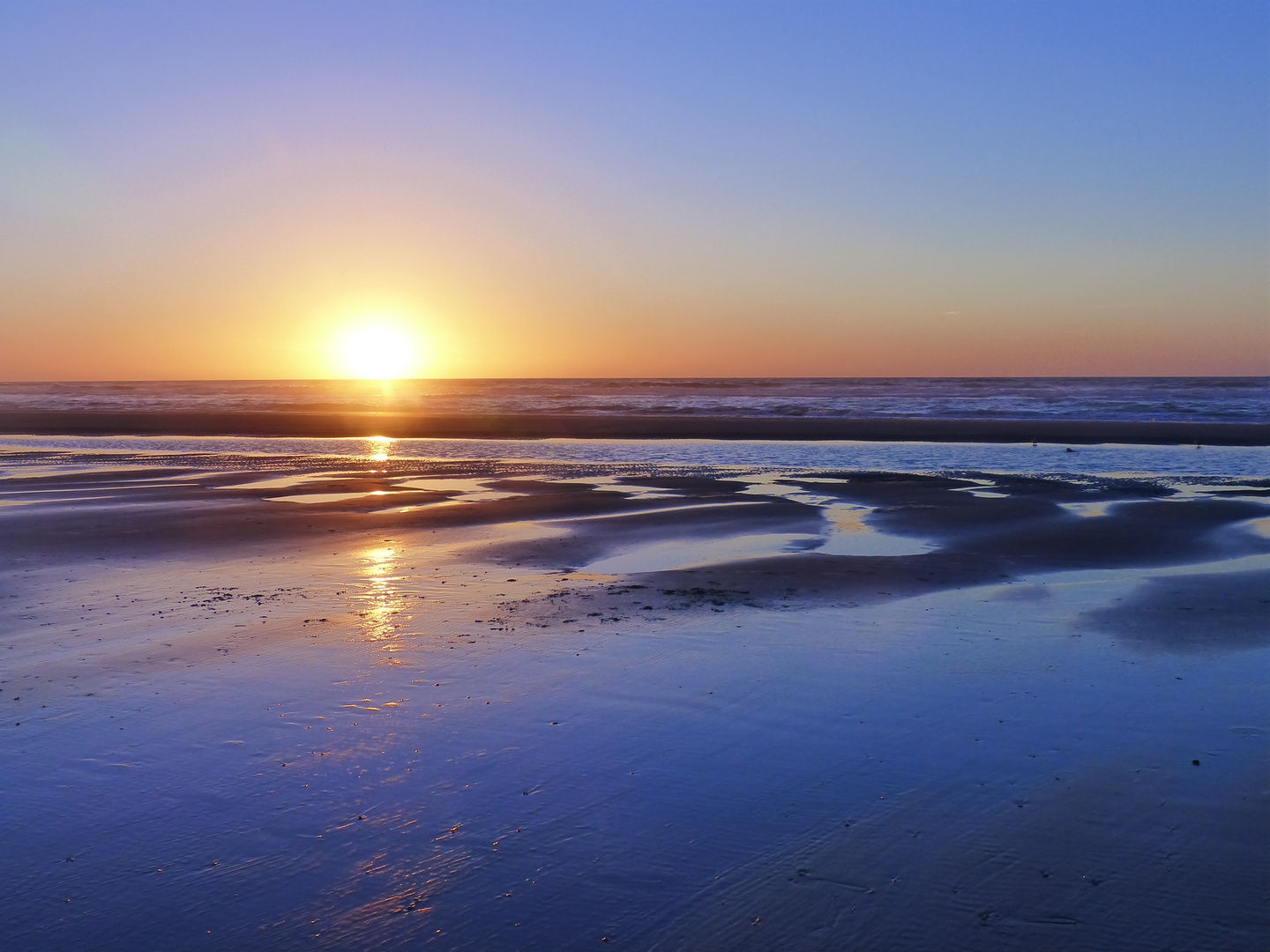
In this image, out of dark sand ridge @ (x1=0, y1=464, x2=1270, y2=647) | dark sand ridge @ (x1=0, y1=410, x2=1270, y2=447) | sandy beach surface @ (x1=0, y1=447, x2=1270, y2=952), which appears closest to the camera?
sandy beach surface @ (x1=0, y1=447, x2=1270, y2=952)

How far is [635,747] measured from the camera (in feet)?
19.2

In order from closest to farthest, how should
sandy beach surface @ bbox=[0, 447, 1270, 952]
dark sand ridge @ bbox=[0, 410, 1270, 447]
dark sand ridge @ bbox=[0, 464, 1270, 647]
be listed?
sandy beach surface @ bbox=[0, 447, 1270, 952] < dark sand ridge @ bbox=[0, 464, 1270, 647] < dark sand ridge @ bbox=[0, 410, 1270, 447]

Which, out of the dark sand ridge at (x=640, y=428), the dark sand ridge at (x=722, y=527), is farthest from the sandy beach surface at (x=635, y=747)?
the dark sand ridge at (x=640, y=428)

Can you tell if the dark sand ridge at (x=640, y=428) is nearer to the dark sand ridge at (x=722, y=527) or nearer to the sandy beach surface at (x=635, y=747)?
the dark sand ridge at (x=722, y=527)

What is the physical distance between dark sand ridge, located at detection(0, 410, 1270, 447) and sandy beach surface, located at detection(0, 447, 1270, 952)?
24.2m

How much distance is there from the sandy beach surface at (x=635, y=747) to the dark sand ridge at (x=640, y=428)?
24183mm

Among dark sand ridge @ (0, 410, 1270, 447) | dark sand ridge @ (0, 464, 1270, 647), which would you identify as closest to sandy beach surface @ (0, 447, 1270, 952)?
dark sand ridge @ (0, 464, 1270, 647)

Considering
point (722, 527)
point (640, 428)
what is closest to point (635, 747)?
point (722, 527)

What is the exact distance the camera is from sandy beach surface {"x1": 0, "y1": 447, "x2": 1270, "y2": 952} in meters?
4.09

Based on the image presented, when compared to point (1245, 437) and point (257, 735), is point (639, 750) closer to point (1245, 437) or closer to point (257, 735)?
point (257, 735)

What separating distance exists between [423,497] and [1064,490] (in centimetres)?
1230

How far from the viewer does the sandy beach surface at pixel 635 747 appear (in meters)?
4.09

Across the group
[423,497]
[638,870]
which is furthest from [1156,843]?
[423,497]

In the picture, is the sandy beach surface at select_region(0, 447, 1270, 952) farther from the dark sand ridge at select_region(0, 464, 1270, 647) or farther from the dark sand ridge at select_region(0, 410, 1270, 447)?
the dark sand ridge at select_region(0, 410, 1270, 447)
